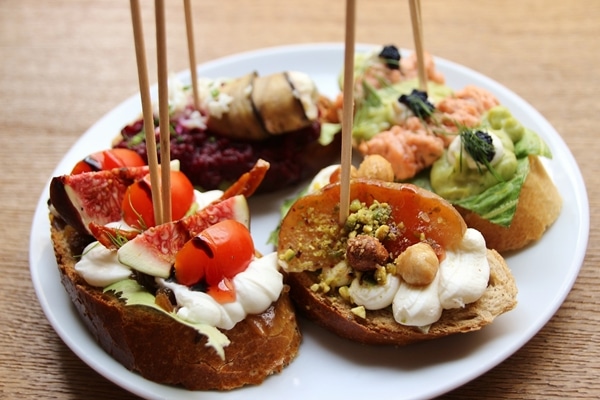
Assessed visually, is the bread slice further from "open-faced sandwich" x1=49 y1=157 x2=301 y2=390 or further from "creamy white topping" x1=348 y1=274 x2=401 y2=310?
"open-faced sandwich" x1=49 y1=157 x2=301 y2=390

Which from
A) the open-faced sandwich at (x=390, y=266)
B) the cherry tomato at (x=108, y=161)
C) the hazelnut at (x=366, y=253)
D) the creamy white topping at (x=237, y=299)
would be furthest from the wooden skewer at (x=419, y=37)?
the cherry tomato at (x=108, y=161)

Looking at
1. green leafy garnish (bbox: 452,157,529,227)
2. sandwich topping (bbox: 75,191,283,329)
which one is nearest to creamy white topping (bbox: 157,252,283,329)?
sandwich topping (bbox: 75,191,283,329)

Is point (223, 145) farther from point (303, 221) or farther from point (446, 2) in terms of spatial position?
point (446, 2)

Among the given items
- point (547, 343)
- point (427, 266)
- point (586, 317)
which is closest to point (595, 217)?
point (586, 317)

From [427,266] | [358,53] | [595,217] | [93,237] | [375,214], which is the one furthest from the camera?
[358,53]

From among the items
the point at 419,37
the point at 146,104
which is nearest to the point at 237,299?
the point at 146,104
